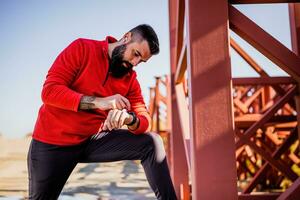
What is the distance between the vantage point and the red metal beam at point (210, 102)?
5.59 feet

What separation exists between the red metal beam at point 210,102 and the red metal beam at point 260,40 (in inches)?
3.0

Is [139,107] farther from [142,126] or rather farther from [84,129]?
[84,129]

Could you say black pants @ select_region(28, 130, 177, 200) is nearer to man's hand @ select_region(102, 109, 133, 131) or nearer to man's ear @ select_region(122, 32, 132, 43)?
man's hand @ select_region(102, 109, 133, 131)

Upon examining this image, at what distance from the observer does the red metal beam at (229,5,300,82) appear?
5.94ft

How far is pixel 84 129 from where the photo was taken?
2.17 meters

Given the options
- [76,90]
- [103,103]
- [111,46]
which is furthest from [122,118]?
[111,46]

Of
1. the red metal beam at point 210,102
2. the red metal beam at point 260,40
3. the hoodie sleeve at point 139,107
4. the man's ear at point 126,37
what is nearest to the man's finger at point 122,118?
the hoodie sleeve at point 139,107

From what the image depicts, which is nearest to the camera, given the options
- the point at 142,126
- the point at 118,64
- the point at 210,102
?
the point at 210,102

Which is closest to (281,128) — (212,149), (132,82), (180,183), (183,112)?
(180,183)

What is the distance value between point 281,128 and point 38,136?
6.26 meters

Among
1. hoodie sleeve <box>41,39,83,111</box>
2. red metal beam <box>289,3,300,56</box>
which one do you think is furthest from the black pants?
red metal beam <box>289,3,300,56</box>

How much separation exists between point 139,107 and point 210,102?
0.79 meters

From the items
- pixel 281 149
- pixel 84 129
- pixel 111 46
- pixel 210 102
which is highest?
pixel 111 46

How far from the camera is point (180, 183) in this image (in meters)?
4.08
